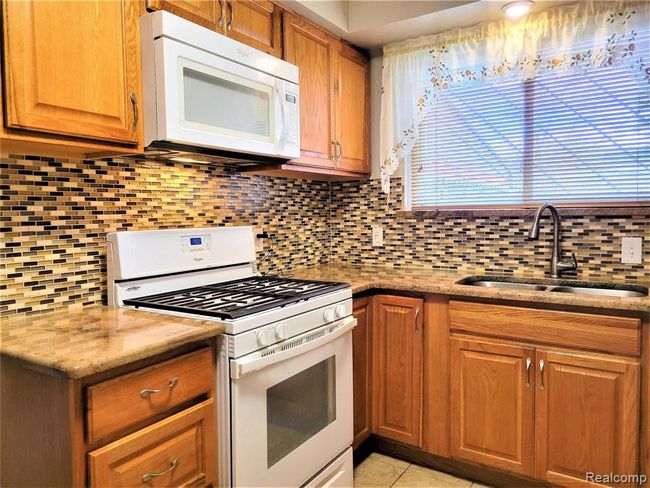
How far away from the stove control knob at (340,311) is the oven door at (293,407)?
3cm

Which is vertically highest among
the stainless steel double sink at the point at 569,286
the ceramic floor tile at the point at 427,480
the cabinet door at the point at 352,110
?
the cabinet door at the point at 352,110

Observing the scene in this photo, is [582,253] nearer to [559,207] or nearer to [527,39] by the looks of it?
[559,207]

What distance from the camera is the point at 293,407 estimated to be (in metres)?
1.69

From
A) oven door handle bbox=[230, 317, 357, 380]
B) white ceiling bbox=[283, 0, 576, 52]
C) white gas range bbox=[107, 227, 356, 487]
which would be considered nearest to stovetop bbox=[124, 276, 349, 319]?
white gas range bbox=[107, 227, 356, 487]

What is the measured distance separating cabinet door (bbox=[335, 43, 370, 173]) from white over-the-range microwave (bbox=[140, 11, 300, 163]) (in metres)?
0.55

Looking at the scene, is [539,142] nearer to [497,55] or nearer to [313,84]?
[497,55]

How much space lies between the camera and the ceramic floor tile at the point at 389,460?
7.50 ft

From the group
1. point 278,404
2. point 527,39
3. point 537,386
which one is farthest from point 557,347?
point 527,39

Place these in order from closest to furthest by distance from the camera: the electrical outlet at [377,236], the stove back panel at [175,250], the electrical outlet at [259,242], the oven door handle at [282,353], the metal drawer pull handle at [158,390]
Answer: the metal drawer pull handle at [158,390], the oven door handle at [282,353], the stove back panel at [175,250], the electrical outlet at [259,242], the electrical outlet at [377,236]

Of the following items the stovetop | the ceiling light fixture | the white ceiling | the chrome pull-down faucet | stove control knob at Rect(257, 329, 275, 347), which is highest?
the white ceiling

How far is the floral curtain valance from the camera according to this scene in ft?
6.97

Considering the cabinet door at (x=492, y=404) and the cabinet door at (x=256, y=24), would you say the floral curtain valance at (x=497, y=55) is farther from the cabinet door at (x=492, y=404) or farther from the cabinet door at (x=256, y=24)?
the cabinet door at (x=492, y=404)

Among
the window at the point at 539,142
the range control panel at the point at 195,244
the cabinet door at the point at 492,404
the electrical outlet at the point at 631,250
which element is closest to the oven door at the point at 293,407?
the cabinet door at the point at 492,404

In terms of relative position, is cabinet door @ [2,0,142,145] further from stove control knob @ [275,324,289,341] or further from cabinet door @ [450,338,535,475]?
cabinet door @ [450,338,535,475]
